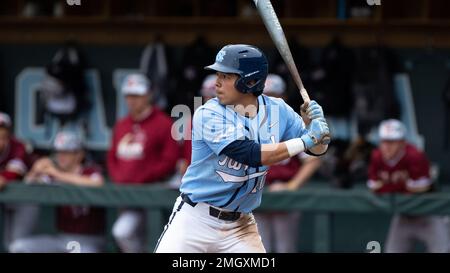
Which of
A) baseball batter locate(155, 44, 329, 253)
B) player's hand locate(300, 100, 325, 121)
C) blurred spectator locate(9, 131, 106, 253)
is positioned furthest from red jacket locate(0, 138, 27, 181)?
player's hand locate(300, 100, 325, 121)

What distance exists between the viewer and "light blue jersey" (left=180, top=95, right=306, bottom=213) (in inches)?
237

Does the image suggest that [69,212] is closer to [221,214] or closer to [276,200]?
[276,200]

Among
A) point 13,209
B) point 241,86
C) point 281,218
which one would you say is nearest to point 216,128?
point 241,86

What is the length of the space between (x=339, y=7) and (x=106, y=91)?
7.05 feet

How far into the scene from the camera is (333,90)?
381 inches

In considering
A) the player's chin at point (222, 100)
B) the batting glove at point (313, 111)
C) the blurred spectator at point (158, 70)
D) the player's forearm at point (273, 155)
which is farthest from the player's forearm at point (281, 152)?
the blurred spectator at point (158, 70)

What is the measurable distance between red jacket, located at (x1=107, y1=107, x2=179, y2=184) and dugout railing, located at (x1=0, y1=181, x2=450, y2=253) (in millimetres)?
202

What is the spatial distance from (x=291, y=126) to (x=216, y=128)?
496mm

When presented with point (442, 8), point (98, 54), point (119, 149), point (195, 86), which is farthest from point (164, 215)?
point (442, 8)

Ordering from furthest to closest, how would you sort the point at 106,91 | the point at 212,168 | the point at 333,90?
the point at 106,91 < the point at 333,90 < the point at 212,168

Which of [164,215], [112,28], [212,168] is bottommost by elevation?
[164,215]

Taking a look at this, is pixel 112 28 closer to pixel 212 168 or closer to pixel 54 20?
pixel 54 20

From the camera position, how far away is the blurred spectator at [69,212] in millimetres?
8562

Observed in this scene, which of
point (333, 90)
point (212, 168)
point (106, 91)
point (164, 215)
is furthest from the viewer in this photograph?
point (106, 91)
